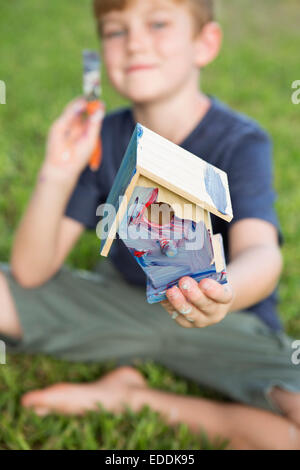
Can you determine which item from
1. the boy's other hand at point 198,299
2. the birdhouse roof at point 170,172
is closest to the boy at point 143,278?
the boy's other hand at point 198,299

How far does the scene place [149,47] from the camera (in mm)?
1353

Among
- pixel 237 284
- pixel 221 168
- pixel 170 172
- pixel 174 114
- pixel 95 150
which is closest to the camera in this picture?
pixel 170 172

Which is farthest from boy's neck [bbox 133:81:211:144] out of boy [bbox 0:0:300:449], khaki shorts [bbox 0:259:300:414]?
khaki shorts [bbox 0:259:300:414]

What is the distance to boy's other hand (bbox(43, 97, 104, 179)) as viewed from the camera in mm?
1489

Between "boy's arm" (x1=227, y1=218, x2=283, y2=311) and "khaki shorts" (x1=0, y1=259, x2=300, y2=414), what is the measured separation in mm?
316

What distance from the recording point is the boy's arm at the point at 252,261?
1099 mm

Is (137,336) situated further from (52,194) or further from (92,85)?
(92,85)

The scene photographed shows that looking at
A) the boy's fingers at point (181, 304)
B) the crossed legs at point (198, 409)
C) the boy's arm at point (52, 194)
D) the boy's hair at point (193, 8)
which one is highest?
the boy's hair at point (193, 8)

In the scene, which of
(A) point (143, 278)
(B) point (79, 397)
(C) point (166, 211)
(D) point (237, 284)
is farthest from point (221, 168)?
(B) point (79, 397)

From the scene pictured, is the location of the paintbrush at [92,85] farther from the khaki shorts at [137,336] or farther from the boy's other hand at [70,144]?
the khaki shorts at [137,336]

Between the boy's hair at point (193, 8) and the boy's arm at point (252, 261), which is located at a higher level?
the boy's hair at point (193, 8)

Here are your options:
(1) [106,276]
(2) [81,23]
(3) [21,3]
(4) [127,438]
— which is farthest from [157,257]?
(3) [21,3]

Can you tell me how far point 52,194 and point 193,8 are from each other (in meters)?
0.70

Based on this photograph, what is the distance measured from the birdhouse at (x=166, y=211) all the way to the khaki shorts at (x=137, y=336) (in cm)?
73
